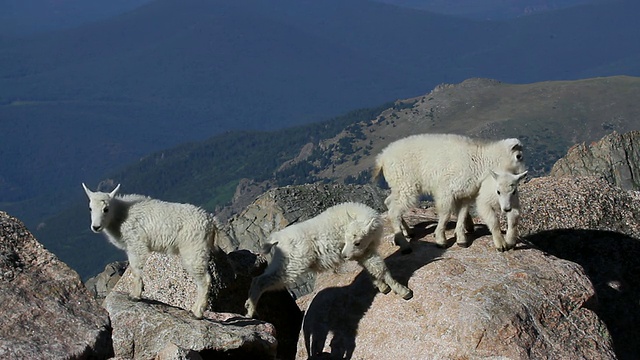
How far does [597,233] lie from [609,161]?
1285cm

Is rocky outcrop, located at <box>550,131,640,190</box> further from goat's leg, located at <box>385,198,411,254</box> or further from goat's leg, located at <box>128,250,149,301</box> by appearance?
goat's leg, located at <box>128,250,149,301</box>

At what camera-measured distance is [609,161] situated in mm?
29062

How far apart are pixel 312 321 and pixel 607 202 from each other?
839 centimetres

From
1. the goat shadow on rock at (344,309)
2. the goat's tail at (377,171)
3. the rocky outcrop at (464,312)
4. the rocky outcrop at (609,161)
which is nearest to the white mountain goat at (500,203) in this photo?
the rocky outcrop at (464,312)

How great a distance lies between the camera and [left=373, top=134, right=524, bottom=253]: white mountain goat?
49.3 ft

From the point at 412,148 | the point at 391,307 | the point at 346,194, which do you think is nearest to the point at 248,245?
the point at 346,194

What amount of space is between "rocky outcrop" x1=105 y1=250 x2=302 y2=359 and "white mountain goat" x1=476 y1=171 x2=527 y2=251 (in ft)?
14.5

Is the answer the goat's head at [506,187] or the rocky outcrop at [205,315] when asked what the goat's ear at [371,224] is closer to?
the rocky outcrop at [205,315]

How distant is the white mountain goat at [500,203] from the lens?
1407 cm

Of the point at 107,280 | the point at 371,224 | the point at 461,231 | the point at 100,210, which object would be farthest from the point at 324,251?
the point at 107,280

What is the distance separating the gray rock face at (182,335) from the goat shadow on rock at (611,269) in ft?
21.0

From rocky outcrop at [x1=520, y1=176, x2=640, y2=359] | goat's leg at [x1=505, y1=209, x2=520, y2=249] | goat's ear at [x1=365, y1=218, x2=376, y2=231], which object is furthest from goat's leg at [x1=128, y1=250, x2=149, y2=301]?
rocky outcrop at [x1=520, y1=176, x2=640, y2=359]

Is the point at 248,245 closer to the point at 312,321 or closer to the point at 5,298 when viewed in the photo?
the point at 312,321

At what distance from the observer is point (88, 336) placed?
9.44 metres
